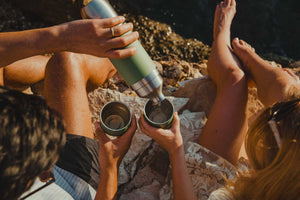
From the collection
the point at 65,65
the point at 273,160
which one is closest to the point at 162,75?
the point at 65,65

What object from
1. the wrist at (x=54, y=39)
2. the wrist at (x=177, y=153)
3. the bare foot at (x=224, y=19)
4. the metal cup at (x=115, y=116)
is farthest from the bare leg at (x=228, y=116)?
the wrist at (x=54, y=39)

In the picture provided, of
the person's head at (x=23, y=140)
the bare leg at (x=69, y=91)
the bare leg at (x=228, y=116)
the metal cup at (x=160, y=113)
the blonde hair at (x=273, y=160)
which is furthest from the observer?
the bare leg at (x=228, y=116)

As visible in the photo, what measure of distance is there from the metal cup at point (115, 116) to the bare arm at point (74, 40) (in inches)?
16.8

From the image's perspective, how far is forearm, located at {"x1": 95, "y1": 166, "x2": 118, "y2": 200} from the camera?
152cm

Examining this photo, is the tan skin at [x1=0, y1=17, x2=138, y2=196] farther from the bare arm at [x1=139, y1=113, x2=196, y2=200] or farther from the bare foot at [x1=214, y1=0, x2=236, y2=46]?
the bare foot at [x1=214, y1=0, x2=236, y2=46]

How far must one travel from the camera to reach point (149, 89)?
1296 millimetres

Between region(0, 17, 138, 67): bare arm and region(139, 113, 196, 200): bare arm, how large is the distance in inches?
20.8

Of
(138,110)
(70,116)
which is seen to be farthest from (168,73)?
(70,116)

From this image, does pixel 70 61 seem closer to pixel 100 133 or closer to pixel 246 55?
pixel 100 133

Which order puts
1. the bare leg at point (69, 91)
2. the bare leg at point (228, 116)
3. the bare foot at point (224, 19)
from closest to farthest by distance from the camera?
the bare leg at point (69, 91) < the bare leg at point (228, 116) < the bare foot at point (224, 19)

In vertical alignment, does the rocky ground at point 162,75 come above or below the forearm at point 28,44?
below

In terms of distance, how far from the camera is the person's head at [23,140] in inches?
33.7

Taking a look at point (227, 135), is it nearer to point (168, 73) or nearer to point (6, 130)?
point (168, 73)

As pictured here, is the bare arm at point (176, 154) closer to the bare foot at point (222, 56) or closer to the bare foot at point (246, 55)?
the bare foot at point (222, 56)
